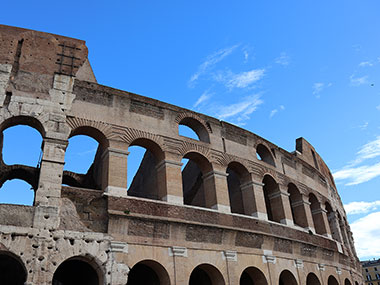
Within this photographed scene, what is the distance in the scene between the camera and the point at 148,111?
472 inches

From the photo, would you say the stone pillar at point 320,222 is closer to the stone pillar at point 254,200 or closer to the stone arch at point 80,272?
the stone pillar at point 254,200

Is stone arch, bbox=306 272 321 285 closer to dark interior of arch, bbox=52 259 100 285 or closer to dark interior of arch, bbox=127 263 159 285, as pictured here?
dark interior of arch, bbox=127 263 159 285

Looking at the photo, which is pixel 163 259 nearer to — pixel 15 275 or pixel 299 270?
pixel 15 275

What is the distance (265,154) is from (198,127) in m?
3.44

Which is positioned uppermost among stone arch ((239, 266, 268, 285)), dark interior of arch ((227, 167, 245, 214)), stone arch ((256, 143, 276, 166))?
stone arch ((256, 143, 276, 166))

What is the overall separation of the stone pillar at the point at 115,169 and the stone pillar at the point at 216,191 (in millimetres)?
2994

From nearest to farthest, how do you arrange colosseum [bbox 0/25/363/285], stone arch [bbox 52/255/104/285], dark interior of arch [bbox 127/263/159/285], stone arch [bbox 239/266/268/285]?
1. colosseum [bbox 0/25/363/285]
2. stone arch [bbox 52/255/104/285]
3. dark interior of arch [bbox 127/263/159/285]
4. stone arch [bbox 239/266/268/285]

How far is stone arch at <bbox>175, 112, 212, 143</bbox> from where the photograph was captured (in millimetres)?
12995

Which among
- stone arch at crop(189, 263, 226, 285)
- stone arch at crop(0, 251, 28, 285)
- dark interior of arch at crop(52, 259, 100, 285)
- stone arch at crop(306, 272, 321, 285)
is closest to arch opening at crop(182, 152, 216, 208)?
stone arch at crop(189, 263, 226, 285)

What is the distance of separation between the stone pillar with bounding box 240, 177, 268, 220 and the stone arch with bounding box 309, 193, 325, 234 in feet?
14.8

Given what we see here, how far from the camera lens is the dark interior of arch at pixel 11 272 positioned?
1091cm

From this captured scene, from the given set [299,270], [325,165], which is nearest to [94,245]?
[299,270]

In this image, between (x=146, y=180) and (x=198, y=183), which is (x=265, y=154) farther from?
(x=146, y=180)

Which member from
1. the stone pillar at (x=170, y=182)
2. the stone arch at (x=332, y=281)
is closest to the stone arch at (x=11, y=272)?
the stone pillar at (x=170, y=182)
